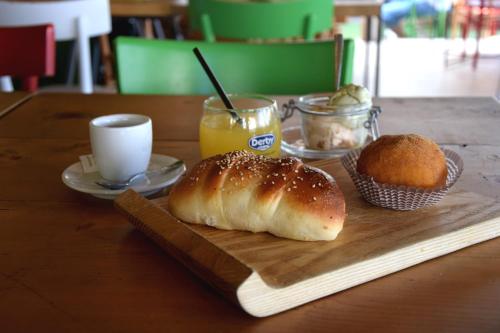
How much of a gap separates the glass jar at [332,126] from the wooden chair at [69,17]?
1.78 metres

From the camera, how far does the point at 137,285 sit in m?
0.60

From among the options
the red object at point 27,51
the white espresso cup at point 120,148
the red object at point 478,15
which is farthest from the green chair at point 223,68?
the red object at point 478,15

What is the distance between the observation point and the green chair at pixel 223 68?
159cm

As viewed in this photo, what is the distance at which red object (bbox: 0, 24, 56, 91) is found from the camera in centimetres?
167

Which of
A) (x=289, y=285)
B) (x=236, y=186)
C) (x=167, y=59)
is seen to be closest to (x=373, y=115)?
(x=236, y=186)

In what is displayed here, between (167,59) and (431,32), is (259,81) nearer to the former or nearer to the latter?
(167,59)

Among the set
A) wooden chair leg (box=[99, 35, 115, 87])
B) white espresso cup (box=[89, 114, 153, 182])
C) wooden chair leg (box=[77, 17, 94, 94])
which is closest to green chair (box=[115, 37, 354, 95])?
white espresso cup (box=[89, 114, 153, 182])

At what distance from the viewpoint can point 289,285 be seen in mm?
542

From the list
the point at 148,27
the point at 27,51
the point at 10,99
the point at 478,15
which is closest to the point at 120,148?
the point at 10,99

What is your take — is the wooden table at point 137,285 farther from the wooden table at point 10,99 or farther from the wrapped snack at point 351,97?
the wooden table at point 10,99

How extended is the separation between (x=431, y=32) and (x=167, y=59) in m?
4.94

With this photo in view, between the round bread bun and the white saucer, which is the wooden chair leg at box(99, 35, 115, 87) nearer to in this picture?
the white saucer

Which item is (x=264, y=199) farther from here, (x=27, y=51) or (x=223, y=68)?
(x=27, y=51)

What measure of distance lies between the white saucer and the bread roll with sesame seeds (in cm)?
13
